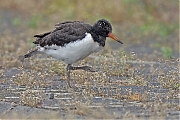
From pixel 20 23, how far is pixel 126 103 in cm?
1190

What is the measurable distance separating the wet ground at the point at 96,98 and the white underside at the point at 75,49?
52 centimetres

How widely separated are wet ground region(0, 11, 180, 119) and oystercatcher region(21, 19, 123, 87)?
22.2 inches

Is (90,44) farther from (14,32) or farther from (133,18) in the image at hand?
(133,18)

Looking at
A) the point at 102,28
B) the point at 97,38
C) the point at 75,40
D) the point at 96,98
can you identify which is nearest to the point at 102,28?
the point at 102,28

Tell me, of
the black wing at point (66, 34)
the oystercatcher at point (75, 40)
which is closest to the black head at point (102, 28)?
the oystercatcher at point (75, 40)

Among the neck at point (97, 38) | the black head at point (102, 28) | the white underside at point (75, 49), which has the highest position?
the black head at point (102, 28)

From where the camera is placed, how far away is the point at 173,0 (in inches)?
810

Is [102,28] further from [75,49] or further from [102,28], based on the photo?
[75,49]

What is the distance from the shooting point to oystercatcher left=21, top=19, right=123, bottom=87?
9.32 metres

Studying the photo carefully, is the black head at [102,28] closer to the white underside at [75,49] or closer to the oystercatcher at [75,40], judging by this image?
the oystercatcher at [75,40]

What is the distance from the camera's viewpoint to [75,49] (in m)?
9.33

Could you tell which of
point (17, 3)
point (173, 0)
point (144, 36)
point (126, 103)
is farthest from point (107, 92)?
point (17, 3)

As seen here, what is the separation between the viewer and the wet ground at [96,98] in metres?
7.64

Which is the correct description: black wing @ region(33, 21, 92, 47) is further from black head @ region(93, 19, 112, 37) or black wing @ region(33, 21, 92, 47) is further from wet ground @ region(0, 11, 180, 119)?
wet ground @ region(0, 11, 180, 119)
